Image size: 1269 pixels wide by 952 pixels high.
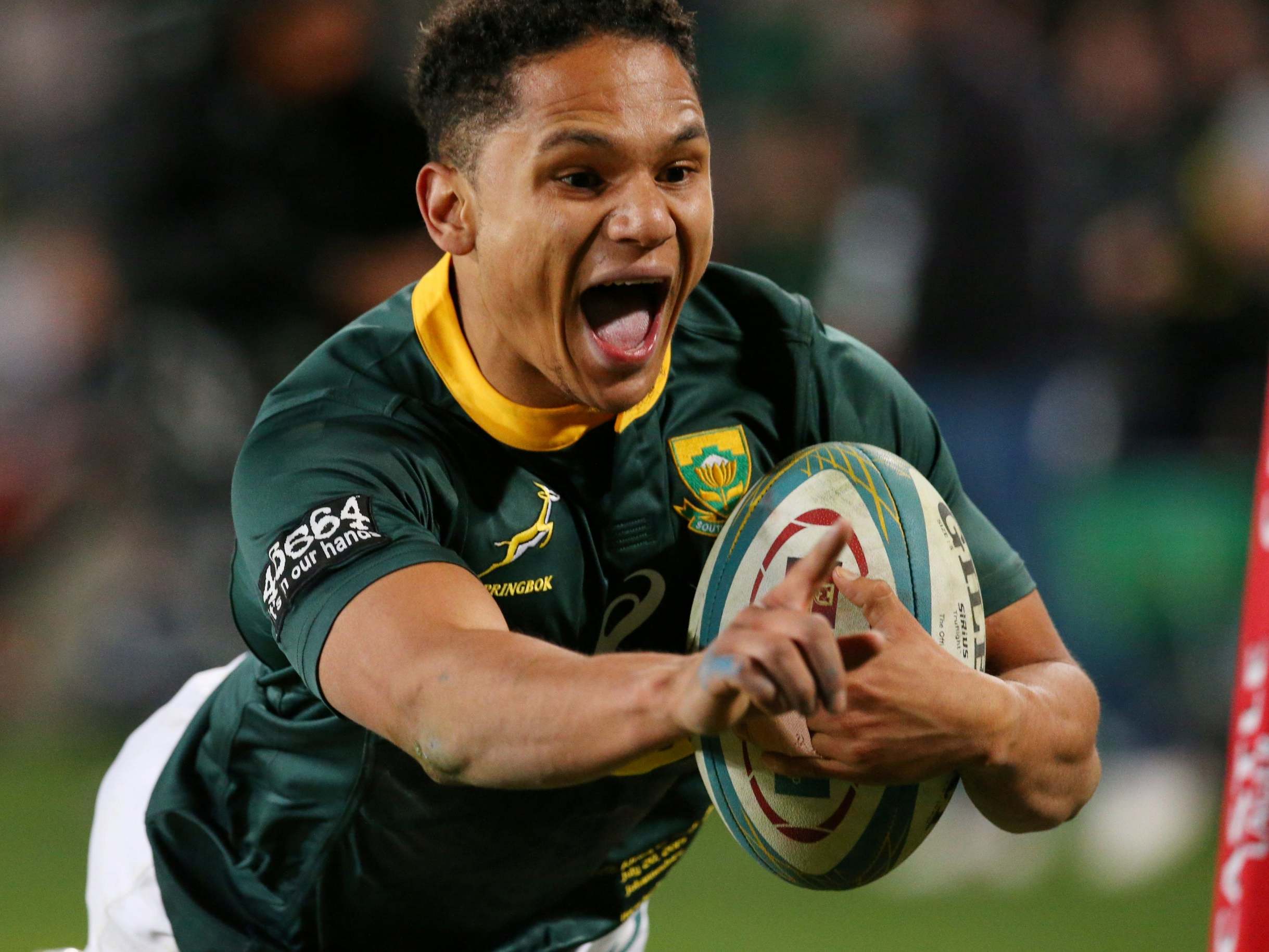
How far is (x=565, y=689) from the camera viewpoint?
2.12 m

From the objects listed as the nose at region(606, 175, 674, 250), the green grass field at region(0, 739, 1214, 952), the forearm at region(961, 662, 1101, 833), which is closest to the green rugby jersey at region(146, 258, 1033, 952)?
the forearm at region(961, 662, 1101, 833)

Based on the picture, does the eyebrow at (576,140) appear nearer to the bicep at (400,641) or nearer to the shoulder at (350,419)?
the shoulder at (350,419)

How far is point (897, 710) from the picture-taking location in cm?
232

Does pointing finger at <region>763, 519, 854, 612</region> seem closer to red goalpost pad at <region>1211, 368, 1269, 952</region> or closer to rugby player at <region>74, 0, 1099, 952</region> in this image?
rugby player at <region>74, 0, 1099, 952</region>

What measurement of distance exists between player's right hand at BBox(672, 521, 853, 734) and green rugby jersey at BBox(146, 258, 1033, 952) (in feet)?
2.09

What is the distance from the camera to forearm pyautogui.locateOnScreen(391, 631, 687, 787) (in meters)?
2.06

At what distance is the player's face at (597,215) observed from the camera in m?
2.58

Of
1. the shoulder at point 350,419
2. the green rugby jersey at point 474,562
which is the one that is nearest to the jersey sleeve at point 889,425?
the green rugby jersey at point 474,562

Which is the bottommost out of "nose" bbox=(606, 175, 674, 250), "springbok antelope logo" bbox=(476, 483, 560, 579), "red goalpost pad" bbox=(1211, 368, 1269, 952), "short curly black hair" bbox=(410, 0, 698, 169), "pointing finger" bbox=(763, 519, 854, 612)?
"red goalpost pad" bbox=(1211, 368, 1269, 952)

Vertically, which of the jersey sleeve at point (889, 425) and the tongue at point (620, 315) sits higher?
the tongue at point (620, 315)

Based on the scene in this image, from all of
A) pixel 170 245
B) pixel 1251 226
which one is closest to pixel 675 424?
pixel 170 245

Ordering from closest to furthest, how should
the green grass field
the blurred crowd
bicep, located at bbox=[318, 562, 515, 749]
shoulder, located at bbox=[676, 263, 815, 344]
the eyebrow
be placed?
1. bicep, located at bbox=[318, 562, 515, 749]
2. the eyebrow
3. shoulder, located at bbox=[676, 263, 815, 344]
4. the green grass field
5. the blurred crowd

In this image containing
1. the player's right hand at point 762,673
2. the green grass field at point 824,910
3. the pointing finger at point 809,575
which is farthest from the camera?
the green grass field at point 824,910

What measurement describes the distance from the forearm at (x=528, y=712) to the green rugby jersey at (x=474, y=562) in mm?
320
